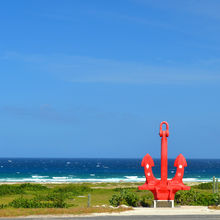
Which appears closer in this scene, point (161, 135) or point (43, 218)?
point (43, 218)

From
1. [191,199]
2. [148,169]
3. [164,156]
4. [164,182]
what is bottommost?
[191,199]

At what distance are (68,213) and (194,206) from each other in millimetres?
8934

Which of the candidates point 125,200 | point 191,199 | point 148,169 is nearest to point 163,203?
point 148,169

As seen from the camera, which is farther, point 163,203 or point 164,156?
point 164,156

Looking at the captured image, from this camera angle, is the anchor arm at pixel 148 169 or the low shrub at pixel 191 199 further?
the low shrub at pixel 191 199

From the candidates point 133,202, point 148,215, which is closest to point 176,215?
point 148,215

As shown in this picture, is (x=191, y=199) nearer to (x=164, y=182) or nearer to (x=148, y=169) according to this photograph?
(x=164, y=182)

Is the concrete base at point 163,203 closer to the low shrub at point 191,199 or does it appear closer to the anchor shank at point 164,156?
the anchor shank at point 164,156

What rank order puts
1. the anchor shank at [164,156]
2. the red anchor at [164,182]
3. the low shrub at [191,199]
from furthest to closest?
the low shrub at [191,199]
the anchor shank at [164,156]
the red anchor at [164,182]

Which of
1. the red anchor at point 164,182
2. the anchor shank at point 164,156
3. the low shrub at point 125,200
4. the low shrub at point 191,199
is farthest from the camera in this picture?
the low shrub at point 191,199

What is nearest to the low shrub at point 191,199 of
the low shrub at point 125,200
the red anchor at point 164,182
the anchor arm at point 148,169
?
the red anchor at point 164,182

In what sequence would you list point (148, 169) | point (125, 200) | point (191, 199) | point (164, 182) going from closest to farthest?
point (164, 182) → point (148, 169) → point (125, 200) → point (191, 199)

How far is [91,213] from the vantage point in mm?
23344

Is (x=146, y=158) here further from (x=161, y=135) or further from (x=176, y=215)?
(x=176, y=215)
